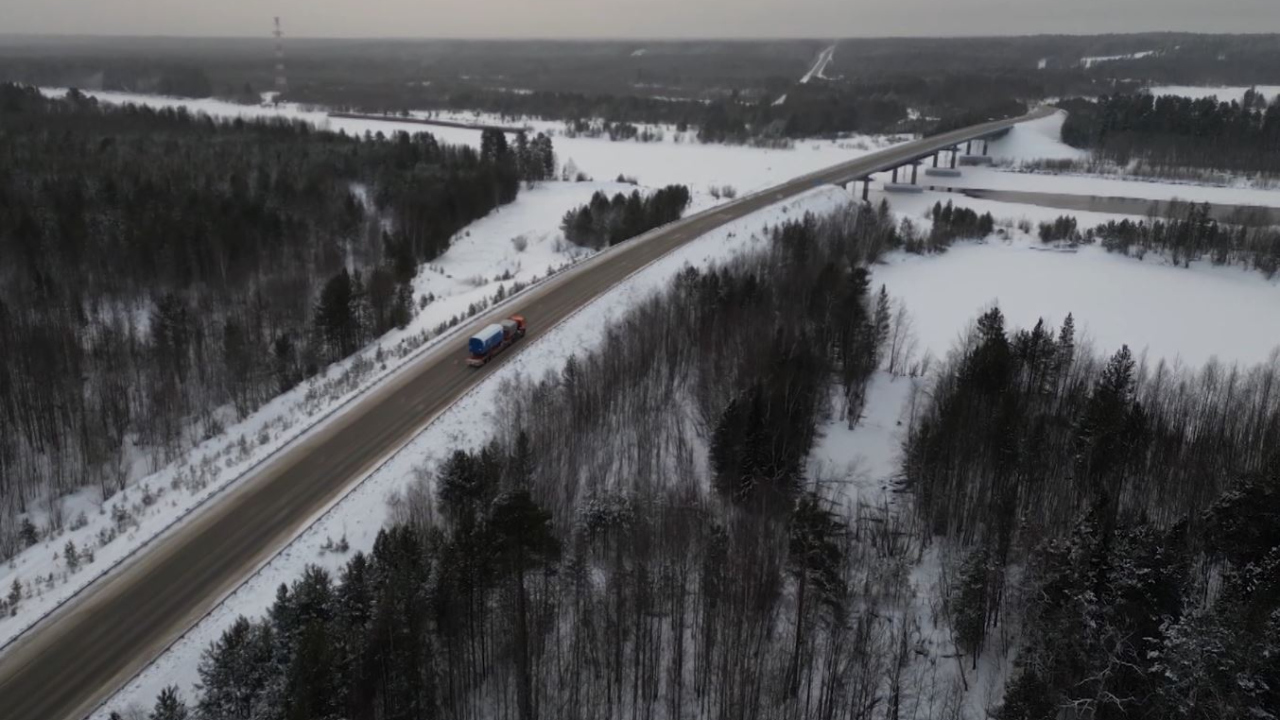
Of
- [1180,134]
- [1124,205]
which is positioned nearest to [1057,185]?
[1124,205]

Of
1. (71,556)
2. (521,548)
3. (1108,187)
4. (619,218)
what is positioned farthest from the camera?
(1108,187)

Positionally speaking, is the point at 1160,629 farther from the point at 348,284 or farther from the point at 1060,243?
the point at 1060,243

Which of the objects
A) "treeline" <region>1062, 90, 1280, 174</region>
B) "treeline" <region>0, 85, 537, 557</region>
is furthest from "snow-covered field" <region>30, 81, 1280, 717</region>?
"treeline" <region>1062, 90, 1280, 174</region>

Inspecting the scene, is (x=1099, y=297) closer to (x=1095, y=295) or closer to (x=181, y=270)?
(x=1095, y=295)

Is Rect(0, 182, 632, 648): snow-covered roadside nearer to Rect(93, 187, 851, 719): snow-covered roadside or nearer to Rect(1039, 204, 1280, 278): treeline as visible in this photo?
Rect(93, 187, 851, 719): snow-covered roadside

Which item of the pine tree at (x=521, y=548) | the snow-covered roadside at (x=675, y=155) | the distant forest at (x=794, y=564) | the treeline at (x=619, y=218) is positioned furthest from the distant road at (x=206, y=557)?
the snow-covered roadside at (x=675, y=155)

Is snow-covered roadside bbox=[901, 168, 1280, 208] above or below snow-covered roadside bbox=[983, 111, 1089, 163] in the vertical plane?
below

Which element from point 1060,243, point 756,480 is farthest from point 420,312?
point 1060,243
